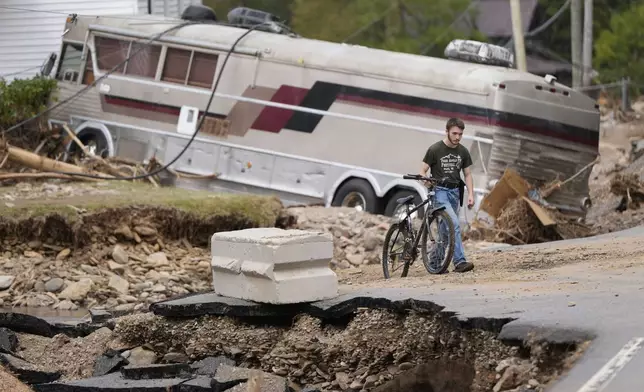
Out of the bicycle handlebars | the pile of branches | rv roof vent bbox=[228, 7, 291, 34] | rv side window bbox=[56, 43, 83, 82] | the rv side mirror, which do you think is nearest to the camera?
the bicycle handlebars

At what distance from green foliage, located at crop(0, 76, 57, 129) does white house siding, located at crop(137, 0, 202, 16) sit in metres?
3.43

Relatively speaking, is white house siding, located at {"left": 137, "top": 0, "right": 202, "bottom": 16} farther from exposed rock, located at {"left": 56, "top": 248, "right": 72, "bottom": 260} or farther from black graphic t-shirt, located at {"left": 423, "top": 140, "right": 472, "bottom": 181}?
black graphic t-shirt, located at {"left": 423, "top": 140, "right": 472, "bottom": 181}

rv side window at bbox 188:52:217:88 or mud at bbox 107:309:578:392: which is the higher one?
rv side window at bbox 188:52:217:88

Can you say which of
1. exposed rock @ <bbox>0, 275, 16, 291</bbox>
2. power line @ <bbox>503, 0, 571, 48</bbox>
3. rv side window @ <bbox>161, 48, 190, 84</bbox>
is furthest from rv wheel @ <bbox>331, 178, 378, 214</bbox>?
power line @ <bbox>503, 0, 571, 48</bbox>

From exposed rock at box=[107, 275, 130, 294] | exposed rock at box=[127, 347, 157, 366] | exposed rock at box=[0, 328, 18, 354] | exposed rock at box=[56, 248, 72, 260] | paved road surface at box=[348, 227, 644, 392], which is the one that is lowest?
exposed rock at box=[107, 275, 130, 294]

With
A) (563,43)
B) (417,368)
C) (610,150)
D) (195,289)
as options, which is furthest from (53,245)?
(563,43)

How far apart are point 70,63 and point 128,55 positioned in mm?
1814

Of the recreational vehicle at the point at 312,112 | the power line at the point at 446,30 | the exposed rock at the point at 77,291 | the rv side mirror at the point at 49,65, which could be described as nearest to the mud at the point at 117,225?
the exposed rock at the point at 77,291

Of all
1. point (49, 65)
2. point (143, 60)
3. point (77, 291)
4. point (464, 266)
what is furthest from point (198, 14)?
point (464, 266)

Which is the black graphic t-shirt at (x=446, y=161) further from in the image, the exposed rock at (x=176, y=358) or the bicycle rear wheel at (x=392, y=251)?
the exposed rock at (x=176, y=358)

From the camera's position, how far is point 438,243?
13617mm

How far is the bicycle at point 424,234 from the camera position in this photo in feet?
44.0

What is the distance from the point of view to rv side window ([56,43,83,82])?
2595 centimetres

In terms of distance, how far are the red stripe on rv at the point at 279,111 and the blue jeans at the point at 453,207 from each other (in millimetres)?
8935
